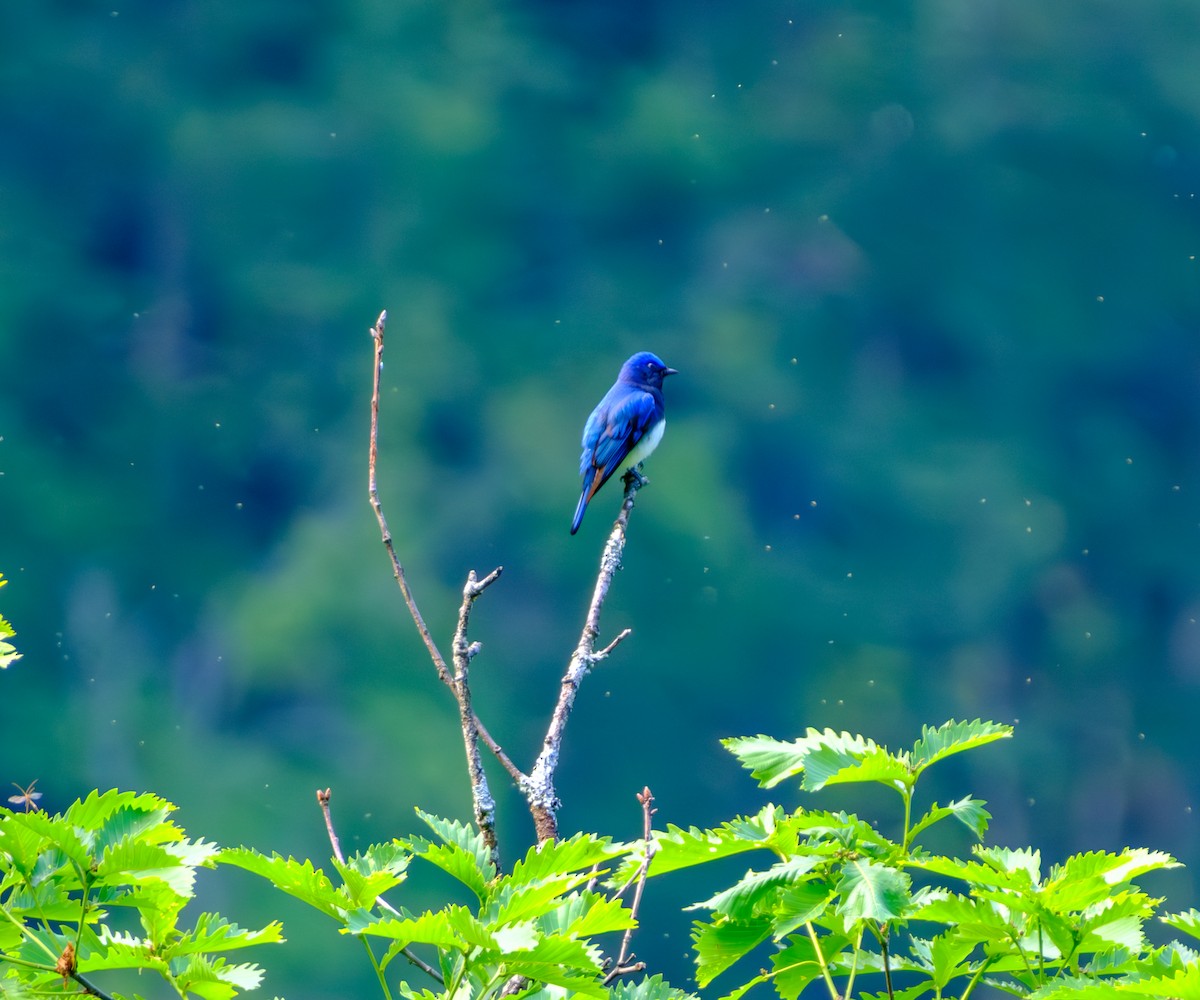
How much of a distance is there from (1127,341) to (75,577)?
3.48 metres

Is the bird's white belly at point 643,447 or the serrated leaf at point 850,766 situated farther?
the bird's white belly at point 643,447

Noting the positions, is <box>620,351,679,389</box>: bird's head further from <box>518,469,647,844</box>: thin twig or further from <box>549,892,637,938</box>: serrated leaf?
<box>549,892,637,938</box>: serrated leaf

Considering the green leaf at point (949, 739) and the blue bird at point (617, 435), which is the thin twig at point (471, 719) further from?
the blue bird at point (617, 435)

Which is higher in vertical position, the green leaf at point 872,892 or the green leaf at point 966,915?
the green leaf at point 872,892

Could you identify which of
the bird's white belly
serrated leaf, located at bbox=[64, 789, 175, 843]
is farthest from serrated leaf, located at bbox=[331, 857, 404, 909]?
the bird's white belly

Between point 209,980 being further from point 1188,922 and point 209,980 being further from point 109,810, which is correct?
point 1188,922

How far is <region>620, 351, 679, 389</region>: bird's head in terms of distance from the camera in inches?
→ 119

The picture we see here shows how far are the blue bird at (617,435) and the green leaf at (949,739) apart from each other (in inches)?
72.4

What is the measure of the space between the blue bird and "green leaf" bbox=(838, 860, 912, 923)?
1.93 m

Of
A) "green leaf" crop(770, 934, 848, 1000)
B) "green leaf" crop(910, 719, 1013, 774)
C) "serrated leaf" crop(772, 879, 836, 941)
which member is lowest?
"green leaf" crop(770, 934, 848, 1000)

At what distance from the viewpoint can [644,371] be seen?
3.04m

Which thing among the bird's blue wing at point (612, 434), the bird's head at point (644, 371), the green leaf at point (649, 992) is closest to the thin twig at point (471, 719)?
the green leaf at point (649, 992)

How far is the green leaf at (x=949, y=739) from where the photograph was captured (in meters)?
0.79

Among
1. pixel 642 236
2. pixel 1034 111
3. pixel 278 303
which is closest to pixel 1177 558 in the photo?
pixel 1034 111
